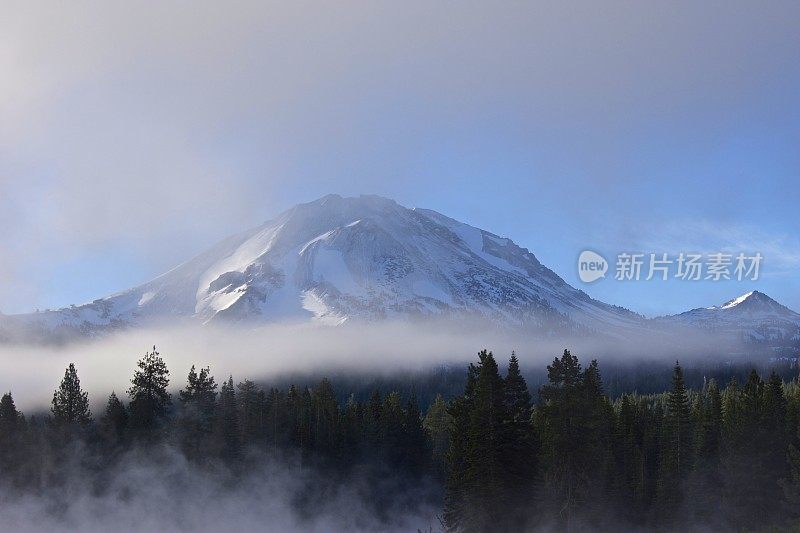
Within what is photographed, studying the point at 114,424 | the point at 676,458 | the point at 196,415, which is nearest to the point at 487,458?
the point at 676,458

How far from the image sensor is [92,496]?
67.1 metres

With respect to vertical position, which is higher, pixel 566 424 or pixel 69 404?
pixel 566 424

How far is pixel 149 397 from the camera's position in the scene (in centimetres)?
6575

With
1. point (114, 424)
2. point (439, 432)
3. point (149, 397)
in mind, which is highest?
point (149, 397)

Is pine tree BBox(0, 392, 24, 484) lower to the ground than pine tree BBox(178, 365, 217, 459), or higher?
lower

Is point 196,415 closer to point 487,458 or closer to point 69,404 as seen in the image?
point 69,404

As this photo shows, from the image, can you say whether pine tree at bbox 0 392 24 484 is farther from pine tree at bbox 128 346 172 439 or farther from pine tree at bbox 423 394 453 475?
pine tree at bbox 423 394 453 475

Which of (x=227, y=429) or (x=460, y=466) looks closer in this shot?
(x=460, y=466)

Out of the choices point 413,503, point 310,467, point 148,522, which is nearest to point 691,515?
point 413,503

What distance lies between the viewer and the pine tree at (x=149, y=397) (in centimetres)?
6469

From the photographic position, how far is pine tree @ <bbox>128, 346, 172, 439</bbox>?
212 ft

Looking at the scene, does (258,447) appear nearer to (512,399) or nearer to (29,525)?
(29,525)

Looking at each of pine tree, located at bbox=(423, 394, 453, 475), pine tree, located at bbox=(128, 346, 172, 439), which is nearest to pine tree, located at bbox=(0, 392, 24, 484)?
pine tree, located at bbox=(128, 346, 172, 439)

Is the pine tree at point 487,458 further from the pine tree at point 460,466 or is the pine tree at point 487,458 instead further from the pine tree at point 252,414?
the pine tree at point 252,414
